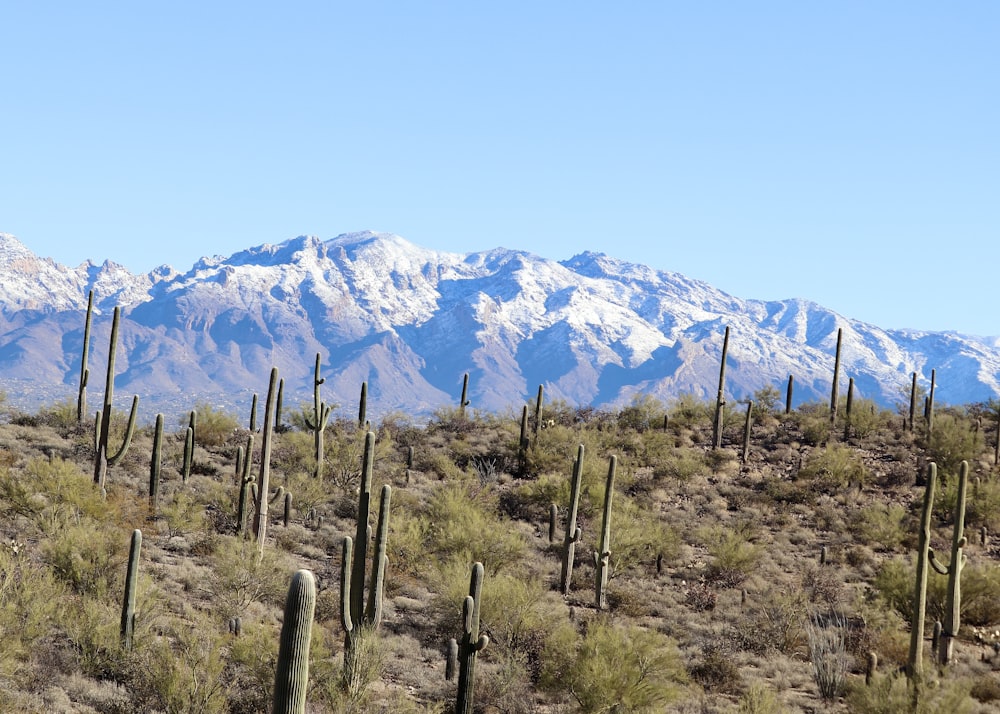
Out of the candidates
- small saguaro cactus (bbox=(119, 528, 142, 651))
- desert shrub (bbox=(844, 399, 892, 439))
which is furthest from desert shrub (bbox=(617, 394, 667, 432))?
small saguaro cactus (bbox=(119, 528, 142, 651))

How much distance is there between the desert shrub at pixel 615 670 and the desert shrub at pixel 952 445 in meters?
18.5

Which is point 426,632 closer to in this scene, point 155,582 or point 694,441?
A: point 155,582

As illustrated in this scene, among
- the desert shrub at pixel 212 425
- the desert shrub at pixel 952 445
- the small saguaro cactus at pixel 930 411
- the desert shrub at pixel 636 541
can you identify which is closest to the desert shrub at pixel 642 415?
the small saguaro cactus at pixel 930 411

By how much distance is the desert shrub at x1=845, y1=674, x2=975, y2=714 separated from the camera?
1341 centimetres

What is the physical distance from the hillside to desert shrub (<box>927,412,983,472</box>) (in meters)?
0.09

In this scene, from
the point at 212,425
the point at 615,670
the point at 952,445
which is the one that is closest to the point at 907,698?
the point at 615,670

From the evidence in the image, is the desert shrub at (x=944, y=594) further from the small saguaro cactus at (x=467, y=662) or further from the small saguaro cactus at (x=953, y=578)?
the small saguaro cactus at (x=467, y=662)

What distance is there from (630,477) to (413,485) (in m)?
6.65

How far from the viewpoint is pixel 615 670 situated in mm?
14992

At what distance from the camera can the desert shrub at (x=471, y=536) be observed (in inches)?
881

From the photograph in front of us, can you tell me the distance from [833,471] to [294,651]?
27432 mm

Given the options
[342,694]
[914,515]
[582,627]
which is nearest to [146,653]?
[342,694]

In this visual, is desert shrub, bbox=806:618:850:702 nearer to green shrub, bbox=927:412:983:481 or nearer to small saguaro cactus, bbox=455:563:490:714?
small saguaro cactus, bbox=455:563:490:714

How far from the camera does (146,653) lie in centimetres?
1464
